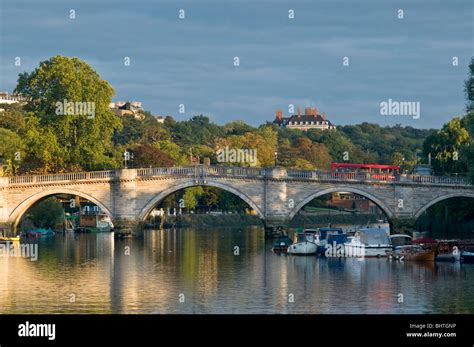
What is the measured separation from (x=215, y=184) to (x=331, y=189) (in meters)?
7.81

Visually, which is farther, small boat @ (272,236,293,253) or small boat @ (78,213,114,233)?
small boat @ (78,213,114,233)

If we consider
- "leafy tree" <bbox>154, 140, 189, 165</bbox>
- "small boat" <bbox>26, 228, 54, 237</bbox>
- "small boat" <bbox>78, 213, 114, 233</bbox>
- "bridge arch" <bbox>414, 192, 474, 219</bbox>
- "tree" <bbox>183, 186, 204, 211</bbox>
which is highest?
"leafy tree" <bbox>154, 140, 189, 165</bbox>

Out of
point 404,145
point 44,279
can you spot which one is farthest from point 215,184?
point 404,145

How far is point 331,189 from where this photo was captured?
79.7 m

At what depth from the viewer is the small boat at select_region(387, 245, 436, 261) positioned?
6031cm

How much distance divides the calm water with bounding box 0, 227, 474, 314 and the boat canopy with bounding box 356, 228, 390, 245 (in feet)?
7.50

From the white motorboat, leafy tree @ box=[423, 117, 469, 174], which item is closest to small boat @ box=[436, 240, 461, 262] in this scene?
the white motorboat

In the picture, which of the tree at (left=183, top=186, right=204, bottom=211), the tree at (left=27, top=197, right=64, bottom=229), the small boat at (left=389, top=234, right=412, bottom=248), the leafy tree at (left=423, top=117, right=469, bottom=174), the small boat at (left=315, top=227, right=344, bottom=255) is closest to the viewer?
the small boat at (left=315, top=227, right=344, bottom=255)

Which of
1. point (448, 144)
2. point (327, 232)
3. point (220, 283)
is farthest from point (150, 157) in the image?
point (220, 283)

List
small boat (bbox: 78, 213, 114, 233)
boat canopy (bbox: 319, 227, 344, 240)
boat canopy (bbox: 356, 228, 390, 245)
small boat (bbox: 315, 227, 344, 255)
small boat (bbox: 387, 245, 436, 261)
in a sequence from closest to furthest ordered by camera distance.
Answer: small boat (bbox: 387, 245, 436, 261), boat canopy (bbox: 356, 228, 390, 245), small boat (bbox: 315, 227, 344, 255), boat canopy (bbox: 319, 227, 344, 240), small boat (bbox: 78, 213, 114, 233)

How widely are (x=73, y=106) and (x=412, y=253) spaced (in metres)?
40.6

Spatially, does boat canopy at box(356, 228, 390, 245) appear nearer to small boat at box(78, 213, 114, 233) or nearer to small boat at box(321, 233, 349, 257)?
small boat at box(321, 233, 349, 257)

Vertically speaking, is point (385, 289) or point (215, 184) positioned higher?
point (215, 184)
